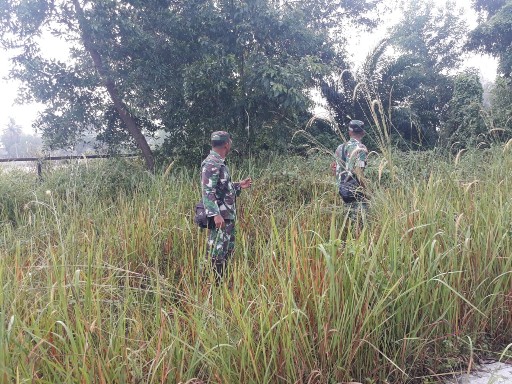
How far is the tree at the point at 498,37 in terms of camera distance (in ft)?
38.8

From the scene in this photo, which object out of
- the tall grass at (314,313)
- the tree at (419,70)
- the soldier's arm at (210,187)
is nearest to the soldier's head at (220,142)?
the soldier's arm at (210,187)

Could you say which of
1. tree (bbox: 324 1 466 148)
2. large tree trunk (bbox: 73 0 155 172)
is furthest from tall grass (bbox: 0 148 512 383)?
tree (bbox: 324 1 466 148)

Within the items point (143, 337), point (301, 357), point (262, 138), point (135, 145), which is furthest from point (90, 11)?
point (301, 357)

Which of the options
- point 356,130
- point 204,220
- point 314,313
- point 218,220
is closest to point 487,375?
point 314,313

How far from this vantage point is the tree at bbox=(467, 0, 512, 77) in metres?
11.8

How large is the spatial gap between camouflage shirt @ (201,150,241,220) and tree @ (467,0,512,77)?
11.8 metres

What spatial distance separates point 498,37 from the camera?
41.0ft

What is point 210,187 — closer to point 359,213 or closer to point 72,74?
point 359,213

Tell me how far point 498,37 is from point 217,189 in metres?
12.6

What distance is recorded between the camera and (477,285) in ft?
7.03

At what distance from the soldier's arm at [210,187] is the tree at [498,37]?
11.9 meters

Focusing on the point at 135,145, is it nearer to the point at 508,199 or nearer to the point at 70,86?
the point at 70,86

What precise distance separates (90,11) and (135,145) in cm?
282

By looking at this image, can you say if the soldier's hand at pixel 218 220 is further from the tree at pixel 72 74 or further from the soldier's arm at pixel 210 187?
the tree at pixel 72 74
